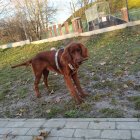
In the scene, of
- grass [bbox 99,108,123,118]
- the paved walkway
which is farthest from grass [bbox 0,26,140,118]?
the paved walkway

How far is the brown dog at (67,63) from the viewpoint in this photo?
4.46m

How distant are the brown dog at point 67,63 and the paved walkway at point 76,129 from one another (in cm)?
89

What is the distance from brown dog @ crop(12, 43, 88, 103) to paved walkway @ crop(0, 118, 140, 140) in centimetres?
89

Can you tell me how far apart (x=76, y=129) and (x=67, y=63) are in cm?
134

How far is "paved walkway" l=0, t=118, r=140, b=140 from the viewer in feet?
11.6

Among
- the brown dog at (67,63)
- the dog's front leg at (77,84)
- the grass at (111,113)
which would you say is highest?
the brown dog at (67,63)

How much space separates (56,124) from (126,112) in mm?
1244

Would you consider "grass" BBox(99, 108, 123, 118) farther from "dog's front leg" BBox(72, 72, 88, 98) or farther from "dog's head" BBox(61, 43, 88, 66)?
"dog's head" BBox(61, 43, 88, 66)

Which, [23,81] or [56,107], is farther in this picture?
[23,81]

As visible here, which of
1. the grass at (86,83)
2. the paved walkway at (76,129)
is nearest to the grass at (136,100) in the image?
the grass at (86,83)

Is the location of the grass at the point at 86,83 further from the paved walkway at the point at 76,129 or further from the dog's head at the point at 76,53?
the dog's head at the point at 76,53

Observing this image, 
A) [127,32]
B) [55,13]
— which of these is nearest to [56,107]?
[127,32]

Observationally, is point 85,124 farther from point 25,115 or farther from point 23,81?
point 23,81

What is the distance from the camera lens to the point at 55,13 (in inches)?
1087
